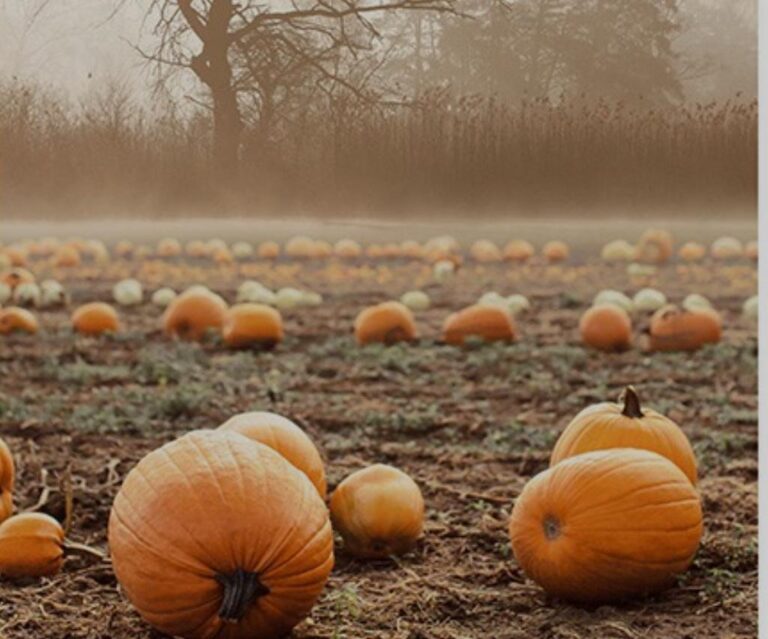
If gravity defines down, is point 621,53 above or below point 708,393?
above

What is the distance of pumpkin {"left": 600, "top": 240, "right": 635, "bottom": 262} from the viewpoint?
38.0ft

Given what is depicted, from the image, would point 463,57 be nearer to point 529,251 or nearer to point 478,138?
point 478,138

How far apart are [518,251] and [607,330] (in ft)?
15.5

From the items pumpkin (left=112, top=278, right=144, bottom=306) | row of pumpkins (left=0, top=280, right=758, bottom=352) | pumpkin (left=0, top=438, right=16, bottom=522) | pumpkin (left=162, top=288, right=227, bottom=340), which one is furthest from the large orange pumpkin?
pumpkin (left=0, top=438, right=16, bottom=522)

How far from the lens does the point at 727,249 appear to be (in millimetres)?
11398

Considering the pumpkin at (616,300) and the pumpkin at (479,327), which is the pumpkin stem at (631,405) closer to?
the pumpkin at (479,327)

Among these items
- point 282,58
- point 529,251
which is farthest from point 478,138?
point 529,251

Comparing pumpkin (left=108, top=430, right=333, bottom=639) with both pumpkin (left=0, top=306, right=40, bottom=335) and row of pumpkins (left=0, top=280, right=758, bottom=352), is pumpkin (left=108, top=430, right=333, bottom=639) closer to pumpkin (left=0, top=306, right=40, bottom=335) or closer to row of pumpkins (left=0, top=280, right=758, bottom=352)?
row of pumpkins (left=0, top=280, right=758, bottom=352)

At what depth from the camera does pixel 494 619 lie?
2674 mm

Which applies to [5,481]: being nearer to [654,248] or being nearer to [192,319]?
[192,319]

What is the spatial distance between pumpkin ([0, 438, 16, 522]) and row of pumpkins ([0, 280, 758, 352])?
12.6 ft

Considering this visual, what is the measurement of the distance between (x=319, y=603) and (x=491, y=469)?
1.48 m

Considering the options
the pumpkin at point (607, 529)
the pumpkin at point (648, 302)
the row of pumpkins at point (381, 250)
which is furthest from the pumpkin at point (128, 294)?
the pumpkin at point (607, 529)

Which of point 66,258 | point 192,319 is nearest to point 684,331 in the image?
point 192,319
